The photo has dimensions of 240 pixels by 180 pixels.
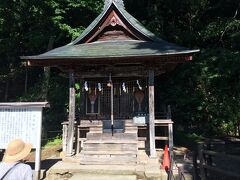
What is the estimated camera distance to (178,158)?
1334 cm

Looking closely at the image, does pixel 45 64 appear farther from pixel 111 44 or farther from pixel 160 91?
pixel 160 91

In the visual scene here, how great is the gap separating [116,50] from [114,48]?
0.50 metres

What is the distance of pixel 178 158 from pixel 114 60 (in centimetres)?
542

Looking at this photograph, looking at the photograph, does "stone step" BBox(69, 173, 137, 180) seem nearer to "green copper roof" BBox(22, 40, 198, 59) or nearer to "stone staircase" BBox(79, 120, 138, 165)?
"stone staircase" BBox(79, 120, 138, 165)

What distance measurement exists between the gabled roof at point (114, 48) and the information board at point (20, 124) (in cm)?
254

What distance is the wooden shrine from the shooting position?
1124 cm

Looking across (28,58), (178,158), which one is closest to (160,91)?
(178,158)

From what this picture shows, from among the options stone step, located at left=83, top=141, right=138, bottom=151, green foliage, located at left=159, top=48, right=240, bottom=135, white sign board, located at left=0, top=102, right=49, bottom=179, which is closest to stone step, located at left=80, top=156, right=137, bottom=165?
stone step, located at left=83, top=141, right=138, bottom=151

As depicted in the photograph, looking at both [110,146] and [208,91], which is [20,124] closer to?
[110,146]

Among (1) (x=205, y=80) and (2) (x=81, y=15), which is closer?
(1) (x=205, y=80)

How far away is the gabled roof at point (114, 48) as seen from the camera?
1127 centimetres

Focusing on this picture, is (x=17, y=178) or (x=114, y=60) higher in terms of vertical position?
(x=114, y=60)

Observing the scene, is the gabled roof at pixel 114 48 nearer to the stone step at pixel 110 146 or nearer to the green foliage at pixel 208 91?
the stone step at pixel 110 146

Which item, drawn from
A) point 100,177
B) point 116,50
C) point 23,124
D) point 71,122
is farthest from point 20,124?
point 116,50
